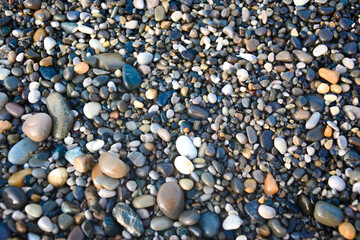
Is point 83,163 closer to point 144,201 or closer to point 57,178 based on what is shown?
point 57,178

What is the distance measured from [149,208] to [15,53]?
1425mm

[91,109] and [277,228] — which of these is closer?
[277,228]

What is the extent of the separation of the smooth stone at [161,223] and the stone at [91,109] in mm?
771

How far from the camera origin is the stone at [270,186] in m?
1.71

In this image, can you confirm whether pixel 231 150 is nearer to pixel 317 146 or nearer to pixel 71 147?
pixel 317 146

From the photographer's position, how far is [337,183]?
5.50 ft

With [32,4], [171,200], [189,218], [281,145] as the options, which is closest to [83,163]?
[171,200]

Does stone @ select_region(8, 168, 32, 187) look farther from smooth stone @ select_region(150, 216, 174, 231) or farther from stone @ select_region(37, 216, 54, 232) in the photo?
smooth stone @ select_region(150, 216, 174, 231)

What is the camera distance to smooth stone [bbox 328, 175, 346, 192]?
1.68m

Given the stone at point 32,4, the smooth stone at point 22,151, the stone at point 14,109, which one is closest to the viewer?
the smooth stone at point 22,151

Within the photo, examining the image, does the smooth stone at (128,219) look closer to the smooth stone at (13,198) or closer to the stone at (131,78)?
the smooth stone at (13,198)

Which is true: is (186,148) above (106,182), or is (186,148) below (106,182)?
above

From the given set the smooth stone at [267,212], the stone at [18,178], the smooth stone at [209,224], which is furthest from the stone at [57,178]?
the smooth stone at [267,212]

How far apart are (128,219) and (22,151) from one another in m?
0.76
